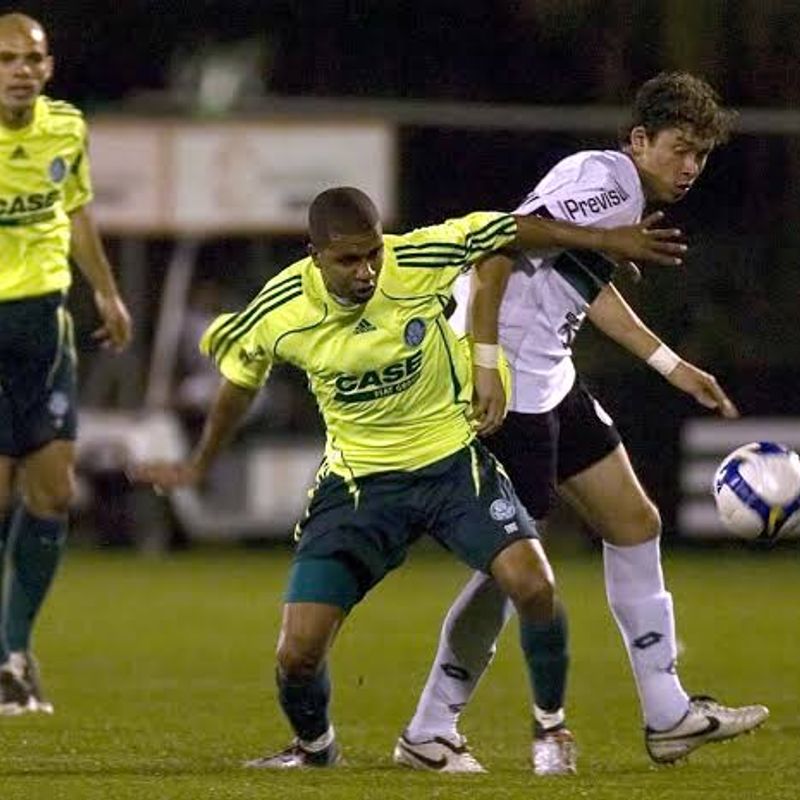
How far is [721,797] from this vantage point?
24.5 ft

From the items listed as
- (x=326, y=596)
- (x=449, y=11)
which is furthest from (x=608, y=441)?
(x=449, y=11)

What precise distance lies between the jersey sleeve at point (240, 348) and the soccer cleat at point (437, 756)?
1137 mm

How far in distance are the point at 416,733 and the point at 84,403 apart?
10.1 meters

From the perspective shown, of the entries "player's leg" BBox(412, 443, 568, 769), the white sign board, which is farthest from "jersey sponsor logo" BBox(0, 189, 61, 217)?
the white sign board

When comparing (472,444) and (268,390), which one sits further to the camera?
(268,390)

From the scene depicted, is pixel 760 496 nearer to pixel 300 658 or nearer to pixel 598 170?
pixel 598 170

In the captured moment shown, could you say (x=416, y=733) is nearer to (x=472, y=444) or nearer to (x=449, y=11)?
(x=472, y=444)

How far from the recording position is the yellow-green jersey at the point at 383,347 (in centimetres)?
790

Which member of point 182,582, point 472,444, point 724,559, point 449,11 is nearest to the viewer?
point 472,444

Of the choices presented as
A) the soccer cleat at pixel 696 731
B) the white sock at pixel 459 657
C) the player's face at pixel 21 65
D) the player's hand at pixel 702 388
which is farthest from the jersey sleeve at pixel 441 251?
the player's face at pixel 21 65

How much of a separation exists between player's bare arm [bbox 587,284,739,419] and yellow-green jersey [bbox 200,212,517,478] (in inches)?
19.8

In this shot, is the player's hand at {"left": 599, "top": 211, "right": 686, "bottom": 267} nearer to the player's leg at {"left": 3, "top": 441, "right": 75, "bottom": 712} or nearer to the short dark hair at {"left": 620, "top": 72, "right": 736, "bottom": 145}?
the short dark hair at {"left": 620, "top": 72, "right": 736, "bottom": 145}

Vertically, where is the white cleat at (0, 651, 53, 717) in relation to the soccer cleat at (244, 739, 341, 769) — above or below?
below

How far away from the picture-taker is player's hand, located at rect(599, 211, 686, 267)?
7.94 meters
